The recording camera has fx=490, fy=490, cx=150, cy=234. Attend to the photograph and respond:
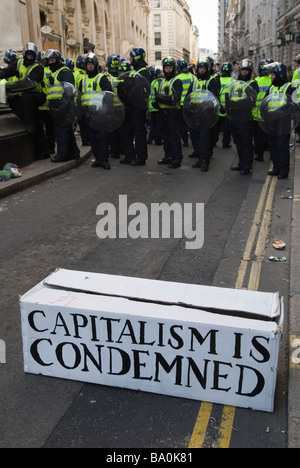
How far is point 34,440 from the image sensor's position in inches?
106

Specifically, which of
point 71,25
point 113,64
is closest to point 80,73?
point 113,64

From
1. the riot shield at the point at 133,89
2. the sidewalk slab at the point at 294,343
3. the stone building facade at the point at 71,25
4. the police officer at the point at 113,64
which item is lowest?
the sidewalk slab at the point at 294,343

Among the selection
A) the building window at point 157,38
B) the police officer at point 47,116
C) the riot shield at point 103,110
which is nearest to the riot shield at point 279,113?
the riot shield at point 103,110

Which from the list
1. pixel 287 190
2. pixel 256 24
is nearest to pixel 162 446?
pixel 287 190

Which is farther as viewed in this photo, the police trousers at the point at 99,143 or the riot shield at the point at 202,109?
the police trousers at the point at 99,143

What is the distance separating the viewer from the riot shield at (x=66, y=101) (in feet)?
33.0

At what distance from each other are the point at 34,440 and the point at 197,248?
3.46 meters

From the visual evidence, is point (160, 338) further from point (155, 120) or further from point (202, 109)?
point (155, 120)

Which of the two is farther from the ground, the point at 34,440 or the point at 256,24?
the point at 256,24

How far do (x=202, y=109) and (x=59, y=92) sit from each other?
297 cm

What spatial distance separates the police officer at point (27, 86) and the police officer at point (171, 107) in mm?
2549

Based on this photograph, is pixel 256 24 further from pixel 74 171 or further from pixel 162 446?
pixel 162 446

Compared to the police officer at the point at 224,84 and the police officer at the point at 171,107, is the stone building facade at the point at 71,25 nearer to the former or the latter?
the police officer at the point at 224,84
